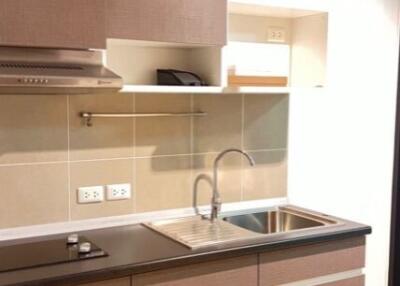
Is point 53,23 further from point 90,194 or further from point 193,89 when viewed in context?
point 90,194

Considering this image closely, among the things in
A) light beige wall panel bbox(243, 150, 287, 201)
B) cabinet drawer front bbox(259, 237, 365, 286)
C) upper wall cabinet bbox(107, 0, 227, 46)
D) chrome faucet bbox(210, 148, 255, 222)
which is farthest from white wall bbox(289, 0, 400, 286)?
upper wall cabinet bbox(107, 0, 227, 46)

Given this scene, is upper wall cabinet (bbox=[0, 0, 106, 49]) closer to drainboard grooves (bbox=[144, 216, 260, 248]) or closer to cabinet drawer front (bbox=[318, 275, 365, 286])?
drainboard grooves (bbox=[144, 216, 260, 248])

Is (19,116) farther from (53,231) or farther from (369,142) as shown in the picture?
(369,142)

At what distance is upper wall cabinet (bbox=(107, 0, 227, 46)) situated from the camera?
214 centimetres

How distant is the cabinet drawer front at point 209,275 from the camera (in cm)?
205

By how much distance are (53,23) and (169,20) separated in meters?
0.49

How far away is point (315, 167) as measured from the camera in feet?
10.5

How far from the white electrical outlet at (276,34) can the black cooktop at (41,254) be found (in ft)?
4.77

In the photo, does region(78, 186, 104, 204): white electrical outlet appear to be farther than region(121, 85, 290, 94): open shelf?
Yes

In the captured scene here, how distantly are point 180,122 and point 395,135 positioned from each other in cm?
156

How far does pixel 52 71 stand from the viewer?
1964mm

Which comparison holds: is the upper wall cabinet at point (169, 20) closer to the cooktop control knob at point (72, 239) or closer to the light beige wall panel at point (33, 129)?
the light beige wall panel at point (33, 129)

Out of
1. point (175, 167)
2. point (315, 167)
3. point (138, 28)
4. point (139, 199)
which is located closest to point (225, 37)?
point (138, 28)

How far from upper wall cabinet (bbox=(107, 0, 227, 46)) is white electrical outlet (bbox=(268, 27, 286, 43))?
595mm
